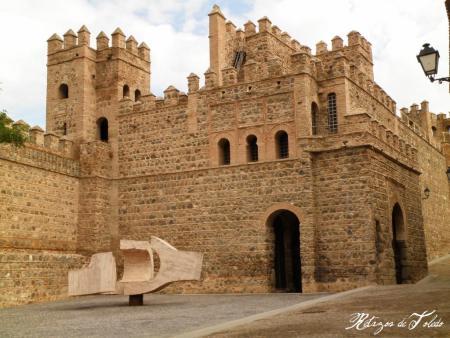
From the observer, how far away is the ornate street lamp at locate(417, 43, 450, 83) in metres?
8.30

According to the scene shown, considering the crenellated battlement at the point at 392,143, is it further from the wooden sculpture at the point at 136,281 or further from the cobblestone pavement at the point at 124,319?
the wooden sculpture at the point at 136,281

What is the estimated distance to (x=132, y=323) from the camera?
9.96 metres

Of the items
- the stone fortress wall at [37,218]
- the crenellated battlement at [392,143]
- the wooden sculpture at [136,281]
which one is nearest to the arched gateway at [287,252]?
the crenellated battlement at [392,143]

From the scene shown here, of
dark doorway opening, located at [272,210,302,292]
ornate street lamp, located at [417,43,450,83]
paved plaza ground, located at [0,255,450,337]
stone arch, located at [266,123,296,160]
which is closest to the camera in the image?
paved plaza ground, located at [0,255,450,337]

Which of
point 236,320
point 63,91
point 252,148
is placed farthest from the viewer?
point 63,91

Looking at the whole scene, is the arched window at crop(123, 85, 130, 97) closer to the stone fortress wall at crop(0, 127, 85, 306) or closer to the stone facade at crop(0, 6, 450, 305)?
the stone facade at crop(0, 6, 450, 305)

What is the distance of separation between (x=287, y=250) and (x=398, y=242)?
3884 millimetres

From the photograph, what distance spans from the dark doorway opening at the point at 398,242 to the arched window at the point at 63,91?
44.2 feet

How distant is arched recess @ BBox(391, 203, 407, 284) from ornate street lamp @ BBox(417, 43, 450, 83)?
37.6 feet

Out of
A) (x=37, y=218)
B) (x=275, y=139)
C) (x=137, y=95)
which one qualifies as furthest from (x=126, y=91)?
(x=275, y=139)

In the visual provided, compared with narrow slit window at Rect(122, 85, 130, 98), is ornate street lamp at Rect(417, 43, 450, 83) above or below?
below

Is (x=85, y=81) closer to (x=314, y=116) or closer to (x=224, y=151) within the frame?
(x=224, y=151)

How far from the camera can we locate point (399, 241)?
19453mm

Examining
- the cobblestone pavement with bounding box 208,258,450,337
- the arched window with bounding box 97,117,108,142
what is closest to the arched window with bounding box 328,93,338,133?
the cobblestone pavement with bounding box 208,258,450,337
